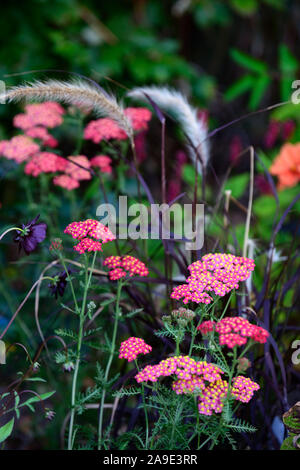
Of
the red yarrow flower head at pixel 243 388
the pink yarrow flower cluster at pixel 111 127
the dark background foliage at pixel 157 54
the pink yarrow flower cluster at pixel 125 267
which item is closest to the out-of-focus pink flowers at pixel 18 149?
the pink yarrow flower cluster at pixel 111 127

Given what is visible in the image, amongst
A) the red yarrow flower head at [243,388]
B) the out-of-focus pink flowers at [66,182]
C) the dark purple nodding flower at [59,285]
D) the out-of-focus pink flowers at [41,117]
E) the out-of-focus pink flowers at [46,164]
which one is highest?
the out-of-focus pink flowers at [41,117]

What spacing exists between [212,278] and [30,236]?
0.29 metres

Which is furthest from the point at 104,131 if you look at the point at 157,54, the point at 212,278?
the point at 157,54

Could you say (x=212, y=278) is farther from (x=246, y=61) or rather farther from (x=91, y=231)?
(x=246, y=61)

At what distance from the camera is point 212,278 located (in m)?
0.66

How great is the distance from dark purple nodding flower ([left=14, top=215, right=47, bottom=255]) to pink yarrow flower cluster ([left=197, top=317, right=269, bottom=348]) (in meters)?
0.28

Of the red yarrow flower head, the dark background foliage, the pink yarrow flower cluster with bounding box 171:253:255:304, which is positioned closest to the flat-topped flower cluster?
the dark background foliage

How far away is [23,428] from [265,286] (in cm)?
95

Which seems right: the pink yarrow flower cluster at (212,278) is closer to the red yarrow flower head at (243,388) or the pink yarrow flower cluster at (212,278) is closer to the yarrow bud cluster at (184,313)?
the yarrow bud cluster at (184,313)

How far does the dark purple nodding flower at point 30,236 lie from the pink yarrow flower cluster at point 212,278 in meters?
0.22

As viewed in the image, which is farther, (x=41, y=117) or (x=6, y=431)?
(x=41, y=117)

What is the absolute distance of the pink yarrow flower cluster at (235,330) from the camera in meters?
0.59

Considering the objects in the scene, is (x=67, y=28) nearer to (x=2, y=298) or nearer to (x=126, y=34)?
(x=126, y=34)

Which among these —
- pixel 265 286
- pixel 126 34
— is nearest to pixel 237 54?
pixel 126 34
